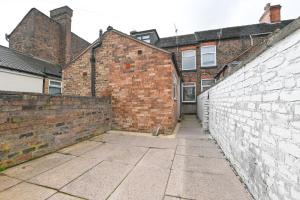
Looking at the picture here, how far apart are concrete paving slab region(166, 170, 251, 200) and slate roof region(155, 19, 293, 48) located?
13817mm

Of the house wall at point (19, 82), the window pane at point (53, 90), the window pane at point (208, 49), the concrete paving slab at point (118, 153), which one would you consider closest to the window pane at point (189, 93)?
the window pane at point (208, 49)

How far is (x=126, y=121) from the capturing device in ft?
23.7

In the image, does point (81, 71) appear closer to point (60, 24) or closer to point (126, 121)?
point (126, 121)

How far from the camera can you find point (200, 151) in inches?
174

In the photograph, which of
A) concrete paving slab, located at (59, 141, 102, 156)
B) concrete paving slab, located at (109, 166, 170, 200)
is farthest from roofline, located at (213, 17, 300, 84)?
concrete paving slab, located at (59, 141, 102, 156)

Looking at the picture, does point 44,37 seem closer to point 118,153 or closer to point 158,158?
point 118,153

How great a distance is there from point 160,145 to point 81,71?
19.7ft

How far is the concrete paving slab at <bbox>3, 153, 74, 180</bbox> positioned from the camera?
2922 millimetres

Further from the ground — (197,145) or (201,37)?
(201,37)

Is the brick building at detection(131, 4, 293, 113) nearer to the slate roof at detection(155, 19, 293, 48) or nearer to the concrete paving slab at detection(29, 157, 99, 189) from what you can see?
the slate roof at detection(155, 19, 293, 48)

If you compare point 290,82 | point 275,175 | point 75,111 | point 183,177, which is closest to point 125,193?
point 183,177

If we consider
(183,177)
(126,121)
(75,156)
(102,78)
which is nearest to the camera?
(183,177)

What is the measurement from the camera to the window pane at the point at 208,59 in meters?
14.1

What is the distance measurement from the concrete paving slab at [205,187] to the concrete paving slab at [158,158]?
486 mm
